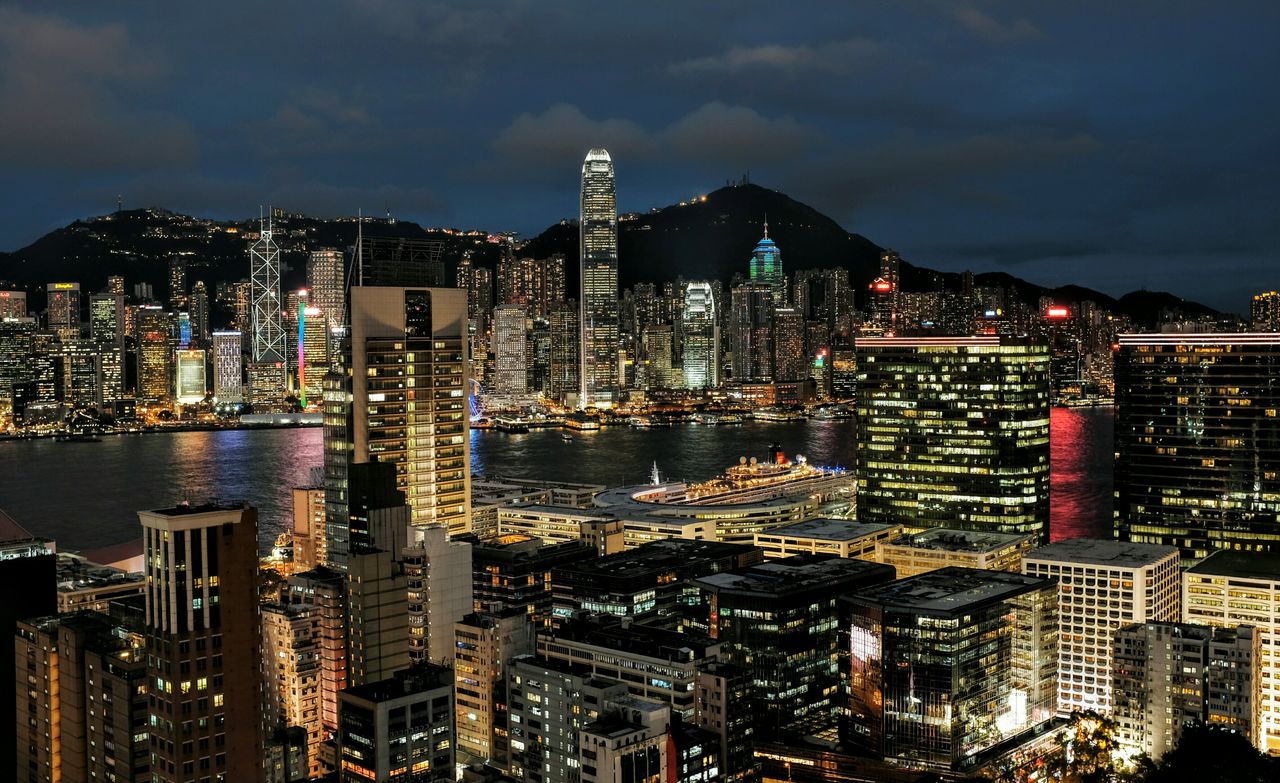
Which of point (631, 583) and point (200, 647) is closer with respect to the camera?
point (200, 647)

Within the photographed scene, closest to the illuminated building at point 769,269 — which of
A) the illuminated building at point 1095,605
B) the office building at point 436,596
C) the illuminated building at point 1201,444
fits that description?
the illuminated building at point 1201,444

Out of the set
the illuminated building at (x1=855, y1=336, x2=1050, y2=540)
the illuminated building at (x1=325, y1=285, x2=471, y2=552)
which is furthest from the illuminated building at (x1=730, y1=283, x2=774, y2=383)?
the illuminated building at (x1=325, y1=285, x2=471, y2=552)

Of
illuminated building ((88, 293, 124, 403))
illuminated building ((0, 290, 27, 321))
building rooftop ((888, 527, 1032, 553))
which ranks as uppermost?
illuminated building ((0, 290, 27, 321))

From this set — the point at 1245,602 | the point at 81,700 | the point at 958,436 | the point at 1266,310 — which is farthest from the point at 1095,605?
the point at 1266,310

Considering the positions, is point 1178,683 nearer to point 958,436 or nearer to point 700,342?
point 958,436

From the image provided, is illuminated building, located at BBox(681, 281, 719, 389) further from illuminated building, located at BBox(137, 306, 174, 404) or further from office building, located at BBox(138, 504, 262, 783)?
office building, located at BBox(138, 504, 262, 783)
